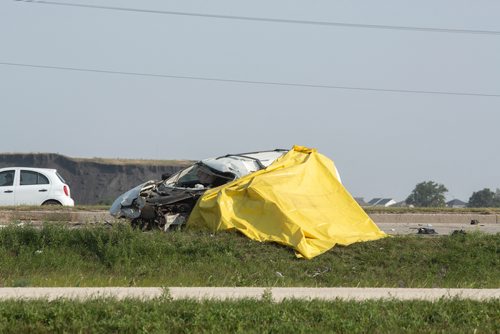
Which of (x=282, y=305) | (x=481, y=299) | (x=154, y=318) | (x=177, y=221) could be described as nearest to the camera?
(x=154, y=318)

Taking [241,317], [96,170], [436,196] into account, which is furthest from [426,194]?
[241,317]

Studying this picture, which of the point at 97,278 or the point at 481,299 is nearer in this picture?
the point at 481,299

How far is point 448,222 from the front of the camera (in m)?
24.0

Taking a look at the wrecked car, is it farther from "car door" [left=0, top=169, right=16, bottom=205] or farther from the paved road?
"car door" [left=0, top=169, right=16, bottom=205]

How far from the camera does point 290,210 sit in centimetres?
1555

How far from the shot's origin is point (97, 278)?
13.1 metres

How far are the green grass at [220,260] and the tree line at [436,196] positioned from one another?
31.0 m

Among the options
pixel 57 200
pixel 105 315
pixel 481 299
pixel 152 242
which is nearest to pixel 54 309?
pixel 105 315

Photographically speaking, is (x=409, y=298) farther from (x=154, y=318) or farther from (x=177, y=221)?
(x=177, y=221)

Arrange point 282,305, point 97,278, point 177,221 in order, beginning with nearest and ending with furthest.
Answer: point 282,305 → point 97,278 → point 177,221

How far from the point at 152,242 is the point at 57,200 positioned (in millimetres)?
10764

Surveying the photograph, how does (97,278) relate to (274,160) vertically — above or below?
below

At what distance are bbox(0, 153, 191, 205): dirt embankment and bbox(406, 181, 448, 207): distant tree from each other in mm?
12221

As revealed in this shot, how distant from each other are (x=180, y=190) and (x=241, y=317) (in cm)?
794
